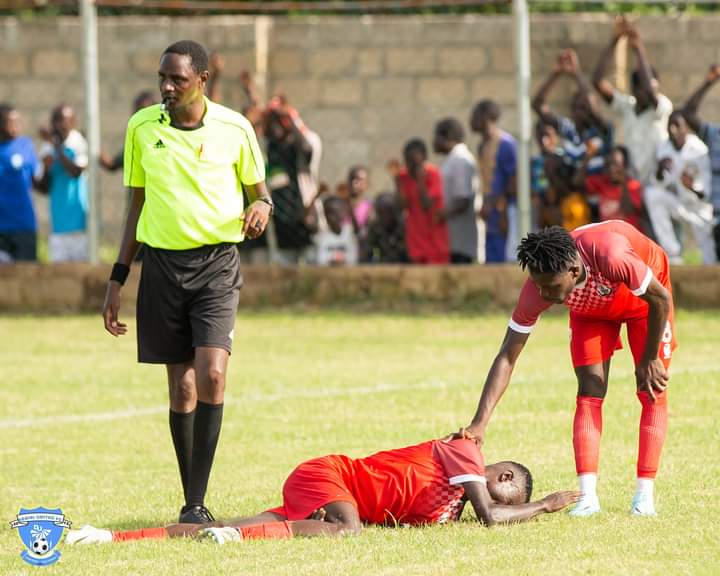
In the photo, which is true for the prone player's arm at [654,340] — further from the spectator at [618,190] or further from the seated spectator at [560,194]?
the seated spectator at [560,194]

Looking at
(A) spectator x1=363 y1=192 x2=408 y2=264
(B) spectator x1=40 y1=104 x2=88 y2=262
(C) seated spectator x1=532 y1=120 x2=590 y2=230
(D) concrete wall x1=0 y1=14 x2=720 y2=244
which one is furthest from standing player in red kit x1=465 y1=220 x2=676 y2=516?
(D) concrete wall x1=0 y1=14 x2=720 y2=244

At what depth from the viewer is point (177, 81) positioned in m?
7.66

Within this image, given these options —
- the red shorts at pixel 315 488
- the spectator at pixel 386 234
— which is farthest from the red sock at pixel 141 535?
the spectator at pixel 386 234

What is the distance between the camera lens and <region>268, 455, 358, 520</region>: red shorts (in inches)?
288

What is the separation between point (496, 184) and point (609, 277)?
837 centimetres

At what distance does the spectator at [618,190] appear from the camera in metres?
15.0

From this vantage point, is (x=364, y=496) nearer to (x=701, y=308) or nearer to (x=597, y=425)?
(x=597, y=425)

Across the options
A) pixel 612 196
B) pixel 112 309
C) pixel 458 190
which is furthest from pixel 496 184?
pixel 112 309

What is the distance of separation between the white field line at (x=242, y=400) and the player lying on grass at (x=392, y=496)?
4.12 meters

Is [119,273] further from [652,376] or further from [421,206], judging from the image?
[421,206]

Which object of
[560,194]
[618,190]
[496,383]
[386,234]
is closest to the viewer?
[496,383]

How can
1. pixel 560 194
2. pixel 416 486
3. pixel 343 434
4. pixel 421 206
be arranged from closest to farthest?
pixel 416 486 → pixel 343 434 → pixel 560 194 → pixel 421 206

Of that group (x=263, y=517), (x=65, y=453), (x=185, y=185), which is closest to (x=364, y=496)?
(x=263, y=517)

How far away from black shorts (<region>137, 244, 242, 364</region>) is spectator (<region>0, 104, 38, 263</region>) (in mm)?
8942
